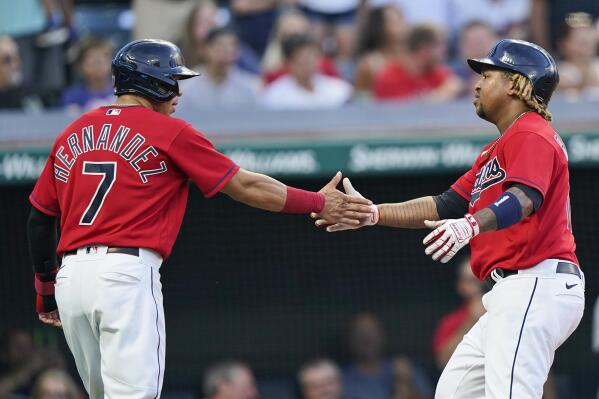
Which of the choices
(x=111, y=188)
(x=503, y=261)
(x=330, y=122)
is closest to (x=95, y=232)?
(x=111, y=188)

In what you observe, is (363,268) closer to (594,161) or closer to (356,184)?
(356,184)

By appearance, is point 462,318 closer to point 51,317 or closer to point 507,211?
point 51,317

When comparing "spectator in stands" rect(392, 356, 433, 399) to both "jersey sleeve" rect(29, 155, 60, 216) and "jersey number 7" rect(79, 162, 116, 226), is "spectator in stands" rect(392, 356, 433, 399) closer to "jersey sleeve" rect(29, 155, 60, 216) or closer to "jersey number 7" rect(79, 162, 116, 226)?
"jersey sleeve" rect(29, 155, 60, 216)

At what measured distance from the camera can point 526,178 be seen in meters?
3.96

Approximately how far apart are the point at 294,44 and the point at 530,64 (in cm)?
367

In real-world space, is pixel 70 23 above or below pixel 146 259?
above

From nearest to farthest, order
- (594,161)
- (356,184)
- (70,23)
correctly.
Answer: (594,161) → (356,184) → (70,23)

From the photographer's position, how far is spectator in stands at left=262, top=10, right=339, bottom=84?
7.94 m

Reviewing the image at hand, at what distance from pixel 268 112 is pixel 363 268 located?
4.85ft

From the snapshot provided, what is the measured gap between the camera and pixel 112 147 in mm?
4184

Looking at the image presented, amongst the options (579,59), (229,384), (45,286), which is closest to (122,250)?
(45,286)

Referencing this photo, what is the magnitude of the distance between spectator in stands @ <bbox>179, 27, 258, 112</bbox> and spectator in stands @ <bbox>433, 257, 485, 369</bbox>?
1.97m

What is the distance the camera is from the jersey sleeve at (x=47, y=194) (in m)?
4.41

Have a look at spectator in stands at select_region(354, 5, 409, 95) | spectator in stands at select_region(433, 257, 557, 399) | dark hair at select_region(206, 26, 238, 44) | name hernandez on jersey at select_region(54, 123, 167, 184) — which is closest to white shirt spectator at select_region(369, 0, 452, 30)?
spectator in stands at select_region(354, 5, 409, 95)
